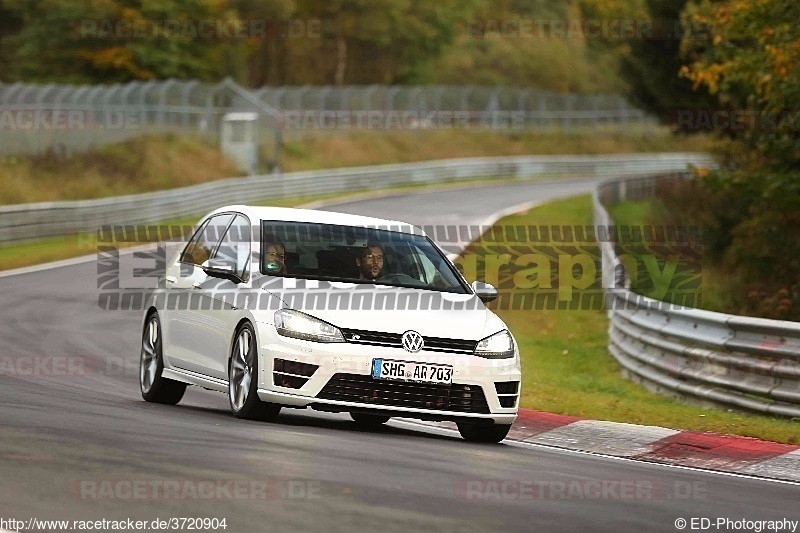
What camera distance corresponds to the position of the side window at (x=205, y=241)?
40.7 ft

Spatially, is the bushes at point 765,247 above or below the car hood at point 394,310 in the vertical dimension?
below

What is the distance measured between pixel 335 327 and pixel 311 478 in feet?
8.65

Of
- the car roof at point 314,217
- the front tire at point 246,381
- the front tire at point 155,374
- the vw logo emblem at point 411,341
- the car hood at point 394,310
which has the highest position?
the car roof at point 314,217

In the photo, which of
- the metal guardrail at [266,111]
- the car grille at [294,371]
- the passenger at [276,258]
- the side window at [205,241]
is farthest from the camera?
the metal guardrail at [266,111]

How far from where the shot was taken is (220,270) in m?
11.3

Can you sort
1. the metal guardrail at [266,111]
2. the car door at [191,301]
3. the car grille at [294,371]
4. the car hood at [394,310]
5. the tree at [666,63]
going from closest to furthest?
the car grille at [294,371] → the car hood at [394,310] → the car door at [191,301] → the metal guardrail at [266,111] → the tree at [666,63]

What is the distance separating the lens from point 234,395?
1103 cm

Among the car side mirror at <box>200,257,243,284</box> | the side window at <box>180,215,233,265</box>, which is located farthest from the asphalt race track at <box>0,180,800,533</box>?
the side window at <box>180,215,233,265</box>

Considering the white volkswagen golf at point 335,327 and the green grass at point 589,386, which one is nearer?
the white volkswagen golf at point 335,327

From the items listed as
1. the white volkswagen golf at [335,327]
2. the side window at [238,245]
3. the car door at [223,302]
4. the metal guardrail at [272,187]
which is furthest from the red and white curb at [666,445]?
the metal guardrail at [272,187]

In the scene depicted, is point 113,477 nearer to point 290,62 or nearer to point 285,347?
point 285,347

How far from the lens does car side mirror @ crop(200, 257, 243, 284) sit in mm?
11273

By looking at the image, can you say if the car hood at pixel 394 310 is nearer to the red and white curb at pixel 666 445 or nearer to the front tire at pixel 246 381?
the front tire at pixel 246 381

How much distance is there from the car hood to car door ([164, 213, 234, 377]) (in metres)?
1.03
